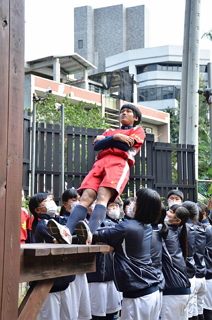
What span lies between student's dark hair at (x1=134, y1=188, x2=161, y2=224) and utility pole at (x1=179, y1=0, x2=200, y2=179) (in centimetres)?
821

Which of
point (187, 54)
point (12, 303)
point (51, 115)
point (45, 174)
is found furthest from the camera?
point (51, 115)

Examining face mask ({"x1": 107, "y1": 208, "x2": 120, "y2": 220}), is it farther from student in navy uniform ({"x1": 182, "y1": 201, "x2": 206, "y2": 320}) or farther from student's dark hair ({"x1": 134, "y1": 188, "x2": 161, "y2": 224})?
student's dark hair ({"x1": 134, "y1": 188, "x2": 161, "y2": 224})

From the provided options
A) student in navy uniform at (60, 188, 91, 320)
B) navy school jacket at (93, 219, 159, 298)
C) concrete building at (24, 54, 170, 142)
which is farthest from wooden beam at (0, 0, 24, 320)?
concrete building at (24, 54, 170, 142)

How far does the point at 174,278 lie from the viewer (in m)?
4.85

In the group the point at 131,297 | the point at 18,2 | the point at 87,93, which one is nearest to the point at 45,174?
the point at 131,297

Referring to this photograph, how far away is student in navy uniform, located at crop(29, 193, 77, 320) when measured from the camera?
13.7 ft

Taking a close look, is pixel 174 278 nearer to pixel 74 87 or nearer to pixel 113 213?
pixel 113 213

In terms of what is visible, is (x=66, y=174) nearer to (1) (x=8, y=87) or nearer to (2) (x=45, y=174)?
(2) (x=45, y=174)

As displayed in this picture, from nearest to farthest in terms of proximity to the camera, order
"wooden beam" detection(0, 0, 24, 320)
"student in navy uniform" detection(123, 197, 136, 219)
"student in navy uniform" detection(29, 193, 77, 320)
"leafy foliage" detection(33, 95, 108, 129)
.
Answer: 1. "wooden beam" detection(0, 0, 24, 320)
2. "student in navy uniform" detection(29, 193, 77, 320)
3. "student in navy uniform" detection(123, 197, 136, 219)
4. "leafy foliage" detection(33, 95, 108, 129)

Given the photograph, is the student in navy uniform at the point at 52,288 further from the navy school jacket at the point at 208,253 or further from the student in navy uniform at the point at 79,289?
the navy school jacket at the point at 208,253

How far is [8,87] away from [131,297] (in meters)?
2.18

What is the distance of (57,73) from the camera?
29.2 meters

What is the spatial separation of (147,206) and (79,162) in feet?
17.0

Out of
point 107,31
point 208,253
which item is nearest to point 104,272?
point 208,253
